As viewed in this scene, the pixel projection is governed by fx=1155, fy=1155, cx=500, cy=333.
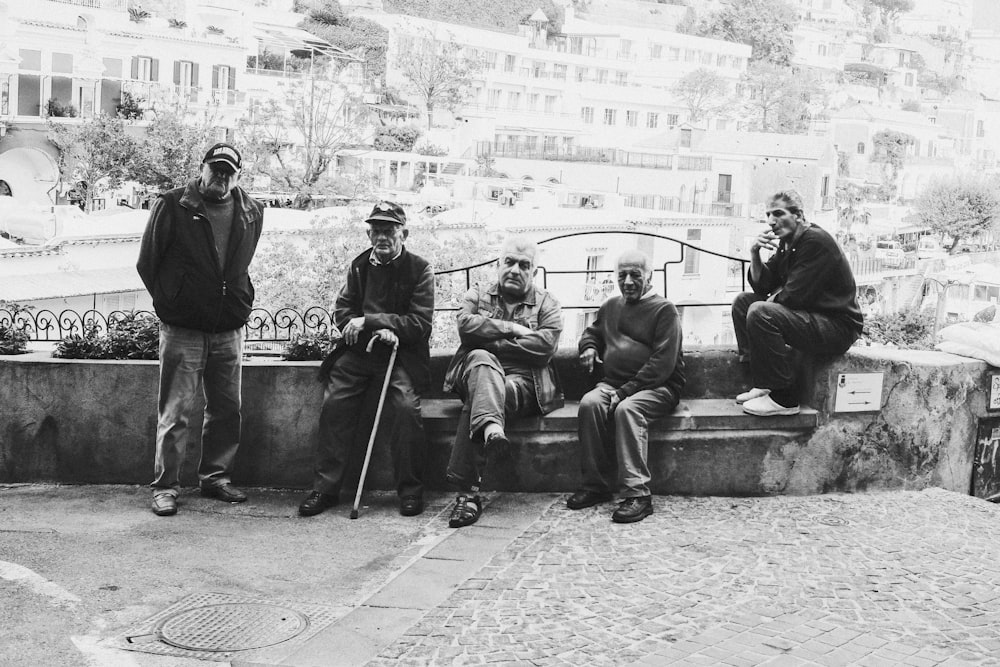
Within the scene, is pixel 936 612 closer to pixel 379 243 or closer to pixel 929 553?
pixel 929 553

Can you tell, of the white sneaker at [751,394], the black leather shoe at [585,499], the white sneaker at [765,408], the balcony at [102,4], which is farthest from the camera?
the balcony at [102,4]

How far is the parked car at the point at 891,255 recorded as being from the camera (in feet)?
224

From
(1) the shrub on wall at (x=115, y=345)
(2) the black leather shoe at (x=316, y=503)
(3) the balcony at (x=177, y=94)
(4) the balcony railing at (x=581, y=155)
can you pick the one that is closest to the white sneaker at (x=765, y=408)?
(2) the black leather shoe at (x=316, y=503)

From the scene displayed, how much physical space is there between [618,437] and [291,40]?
63.3 m

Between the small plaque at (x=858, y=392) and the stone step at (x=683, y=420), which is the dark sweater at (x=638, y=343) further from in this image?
the small plaque at (x=858, y=392)

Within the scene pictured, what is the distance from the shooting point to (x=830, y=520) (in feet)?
17.6

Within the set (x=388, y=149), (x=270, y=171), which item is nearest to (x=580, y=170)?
(x=388, y=149)

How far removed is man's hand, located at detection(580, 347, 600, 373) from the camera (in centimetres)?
569

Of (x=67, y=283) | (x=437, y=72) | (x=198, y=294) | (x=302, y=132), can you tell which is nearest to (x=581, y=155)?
(x=437, y=72)

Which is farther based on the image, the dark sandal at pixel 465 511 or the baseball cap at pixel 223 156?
the baseball cap at pixel 223 156

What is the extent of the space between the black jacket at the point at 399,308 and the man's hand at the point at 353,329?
0.03 metres

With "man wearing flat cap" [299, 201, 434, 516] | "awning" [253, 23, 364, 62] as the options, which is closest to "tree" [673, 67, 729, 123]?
"awning" [253, 23, 364, 62]

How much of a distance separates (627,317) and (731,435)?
0.79 metres

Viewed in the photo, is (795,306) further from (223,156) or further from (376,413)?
(223,156)
